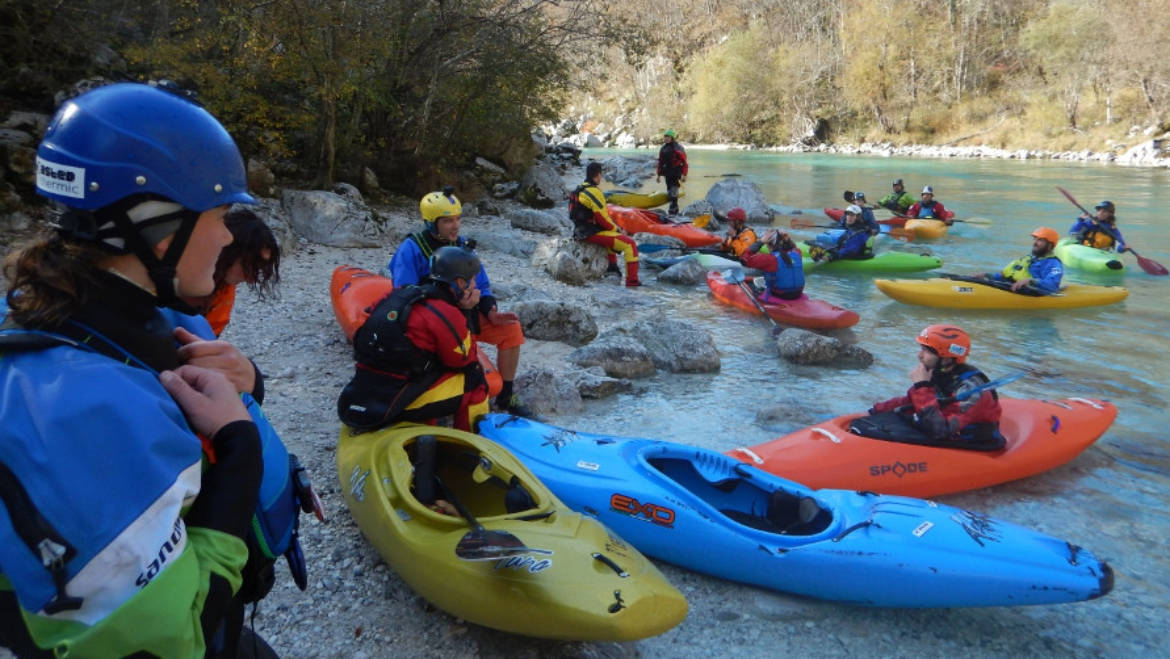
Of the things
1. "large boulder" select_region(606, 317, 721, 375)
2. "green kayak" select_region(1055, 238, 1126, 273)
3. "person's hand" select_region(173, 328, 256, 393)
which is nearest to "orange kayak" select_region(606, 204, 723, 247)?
"green kayak" select_region(1055, 238, 1126, 273)

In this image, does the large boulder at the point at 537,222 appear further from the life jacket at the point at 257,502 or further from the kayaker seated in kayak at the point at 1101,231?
the life jacket at the point at 257,502

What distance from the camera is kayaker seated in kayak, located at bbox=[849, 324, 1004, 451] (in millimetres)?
4465

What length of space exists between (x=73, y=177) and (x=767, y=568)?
2952 millimetres

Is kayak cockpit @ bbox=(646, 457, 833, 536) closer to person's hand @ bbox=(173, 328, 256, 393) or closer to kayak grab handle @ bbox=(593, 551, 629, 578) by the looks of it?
kayak grab handle @ bbox=(593, 551, 629, 578)

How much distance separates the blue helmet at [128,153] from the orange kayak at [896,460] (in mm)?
3589

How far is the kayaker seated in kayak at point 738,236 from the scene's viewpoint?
34.1 feet

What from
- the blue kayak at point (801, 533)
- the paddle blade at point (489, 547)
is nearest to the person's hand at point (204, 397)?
the paddle blade at point (489, 547)

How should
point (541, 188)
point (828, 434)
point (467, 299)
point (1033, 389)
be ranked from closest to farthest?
point (467, 299) → point (828, 434) → point (1033, 389) → point (541, 188)

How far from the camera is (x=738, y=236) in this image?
34.7 ft

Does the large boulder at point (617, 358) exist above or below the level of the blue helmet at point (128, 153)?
below

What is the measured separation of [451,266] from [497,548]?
6.52ft

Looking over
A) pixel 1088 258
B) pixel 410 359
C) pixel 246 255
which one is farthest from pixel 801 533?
pixel 1088 258

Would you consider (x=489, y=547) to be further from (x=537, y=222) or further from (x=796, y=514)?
(x=537, y=222)

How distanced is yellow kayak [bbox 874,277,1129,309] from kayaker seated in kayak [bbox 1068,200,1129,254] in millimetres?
2239
